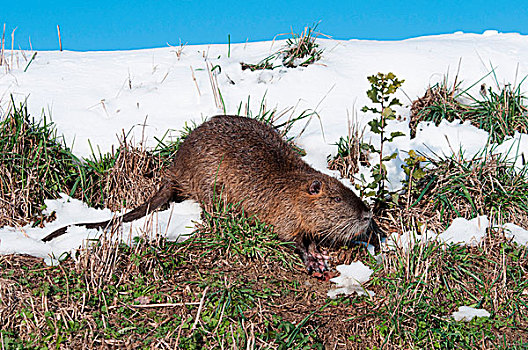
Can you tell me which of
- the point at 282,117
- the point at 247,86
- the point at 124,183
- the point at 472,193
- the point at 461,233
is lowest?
the point at 461,233

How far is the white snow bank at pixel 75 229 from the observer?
3920mm

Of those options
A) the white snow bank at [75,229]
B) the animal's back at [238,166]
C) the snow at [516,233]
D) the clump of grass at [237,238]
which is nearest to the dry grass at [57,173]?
the white snow bank at [75,229]

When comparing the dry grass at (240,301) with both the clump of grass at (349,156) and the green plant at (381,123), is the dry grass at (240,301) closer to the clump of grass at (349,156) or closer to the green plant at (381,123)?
the green plant at (381,123)

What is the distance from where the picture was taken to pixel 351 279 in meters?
3.79

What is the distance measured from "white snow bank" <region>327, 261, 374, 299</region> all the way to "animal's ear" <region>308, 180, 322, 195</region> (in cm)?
60

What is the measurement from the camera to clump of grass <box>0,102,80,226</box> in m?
4.58

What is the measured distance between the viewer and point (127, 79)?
645cm

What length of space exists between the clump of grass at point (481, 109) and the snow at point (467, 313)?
2.16 m

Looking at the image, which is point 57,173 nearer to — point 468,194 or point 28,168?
point 28,168

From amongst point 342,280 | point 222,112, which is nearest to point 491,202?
point 342,280

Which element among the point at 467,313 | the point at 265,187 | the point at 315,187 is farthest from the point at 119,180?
the point at 467,313

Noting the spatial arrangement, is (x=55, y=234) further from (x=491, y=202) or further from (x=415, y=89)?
(x=415, y=89)

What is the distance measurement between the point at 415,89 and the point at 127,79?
3.40m

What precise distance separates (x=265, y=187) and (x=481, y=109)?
2.59 meters
